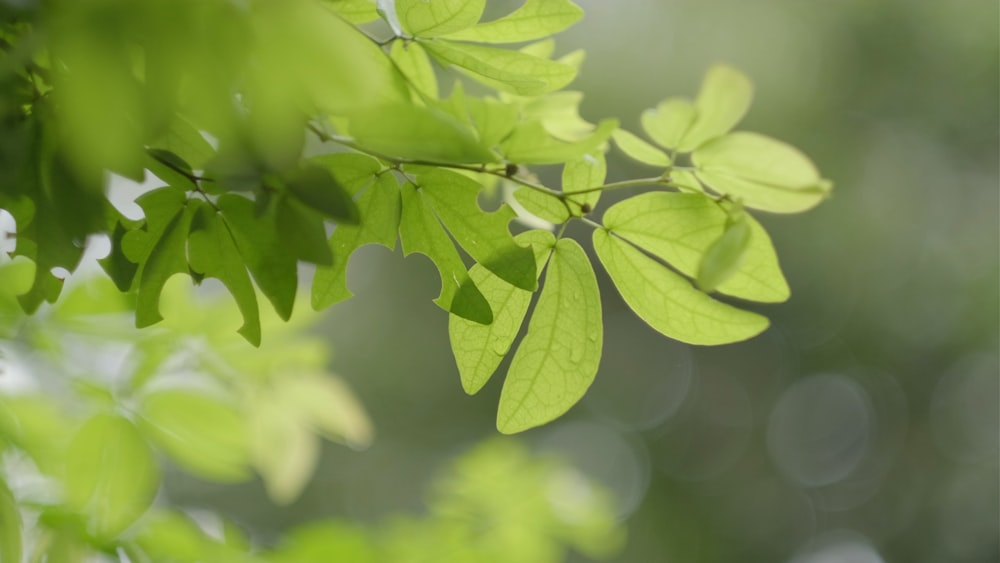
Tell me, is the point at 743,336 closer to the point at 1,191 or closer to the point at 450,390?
the point at 1,191

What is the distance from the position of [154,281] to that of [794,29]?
6.45m

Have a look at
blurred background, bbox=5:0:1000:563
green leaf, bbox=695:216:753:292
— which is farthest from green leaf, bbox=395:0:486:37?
blurred background, bbox=5:0:1000:563

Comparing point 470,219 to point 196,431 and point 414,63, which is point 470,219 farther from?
point 196,431

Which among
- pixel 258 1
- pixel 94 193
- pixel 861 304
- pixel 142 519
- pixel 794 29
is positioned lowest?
pixel 861 304

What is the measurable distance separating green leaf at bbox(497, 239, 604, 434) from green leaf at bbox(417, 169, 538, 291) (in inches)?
2.3

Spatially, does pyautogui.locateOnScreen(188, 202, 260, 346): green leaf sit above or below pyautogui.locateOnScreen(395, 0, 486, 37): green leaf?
below

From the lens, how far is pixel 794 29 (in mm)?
6242

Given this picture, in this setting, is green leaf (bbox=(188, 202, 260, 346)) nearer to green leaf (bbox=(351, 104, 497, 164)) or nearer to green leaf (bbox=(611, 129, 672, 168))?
green leaf (bbox=(351, 104, 497, 164))

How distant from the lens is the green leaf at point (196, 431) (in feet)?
3.34

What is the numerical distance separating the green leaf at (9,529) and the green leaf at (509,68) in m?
0.53

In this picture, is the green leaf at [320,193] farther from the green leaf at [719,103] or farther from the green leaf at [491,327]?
the green leaf at [719,103]

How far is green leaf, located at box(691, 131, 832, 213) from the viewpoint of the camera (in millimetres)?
557

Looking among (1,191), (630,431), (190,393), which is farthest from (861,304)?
(1,191)

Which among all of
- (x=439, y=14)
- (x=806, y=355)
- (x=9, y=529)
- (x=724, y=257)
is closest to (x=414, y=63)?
(x=439, y=14)
